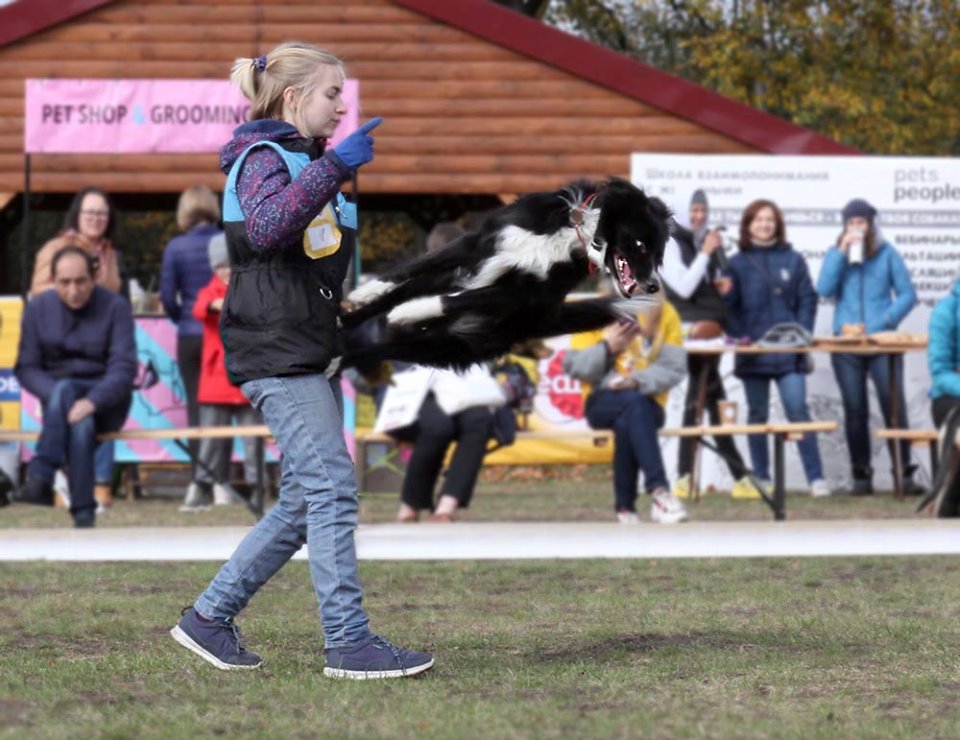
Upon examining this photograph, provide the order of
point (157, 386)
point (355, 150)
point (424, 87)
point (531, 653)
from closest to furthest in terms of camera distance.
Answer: point (355, 150)
point (531, 653)
point (157, 386)
point (424, 87)

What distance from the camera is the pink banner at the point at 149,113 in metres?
12.4

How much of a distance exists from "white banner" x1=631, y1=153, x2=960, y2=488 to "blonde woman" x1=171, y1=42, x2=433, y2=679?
8.52 m

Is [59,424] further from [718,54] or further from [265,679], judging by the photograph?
[718,54]

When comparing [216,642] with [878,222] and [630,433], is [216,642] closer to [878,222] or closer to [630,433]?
[630,433]

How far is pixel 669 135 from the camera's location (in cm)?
1689

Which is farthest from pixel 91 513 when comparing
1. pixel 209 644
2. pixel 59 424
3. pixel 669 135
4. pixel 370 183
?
pixel 669 135

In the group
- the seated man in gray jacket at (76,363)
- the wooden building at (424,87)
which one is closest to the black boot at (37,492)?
the seated man in gray jacket at (76,363)

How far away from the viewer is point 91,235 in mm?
11195

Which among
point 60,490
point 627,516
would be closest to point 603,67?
point 60,490

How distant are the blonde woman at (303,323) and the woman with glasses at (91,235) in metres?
6.32

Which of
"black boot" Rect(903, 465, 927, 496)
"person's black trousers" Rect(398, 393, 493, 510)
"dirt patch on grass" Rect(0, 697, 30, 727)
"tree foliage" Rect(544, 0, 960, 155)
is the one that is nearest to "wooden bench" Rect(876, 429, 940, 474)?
"black boot" Rect(903, 465, 927, 496)

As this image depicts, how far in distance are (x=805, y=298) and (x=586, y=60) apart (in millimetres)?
5370

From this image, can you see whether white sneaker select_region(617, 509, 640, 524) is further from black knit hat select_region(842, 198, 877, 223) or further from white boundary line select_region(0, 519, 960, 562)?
black knit hat select_region(842, 198, 877, 223)

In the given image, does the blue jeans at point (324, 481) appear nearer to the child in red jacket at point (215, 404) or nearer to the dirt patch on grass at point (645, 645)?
the dirt patch on grass at point (645, 645)
